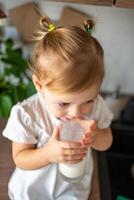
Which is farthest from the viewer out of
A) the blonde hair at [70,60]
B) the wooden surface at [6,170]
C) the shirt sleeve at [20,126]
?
the wooden surface at [6,170]

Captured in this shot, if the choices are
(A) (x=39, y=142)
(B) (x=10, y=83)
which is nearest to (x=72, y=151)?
(A) (x=39, y=142)

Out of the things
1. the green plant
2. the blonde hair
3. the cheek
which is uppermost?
the blonde hair

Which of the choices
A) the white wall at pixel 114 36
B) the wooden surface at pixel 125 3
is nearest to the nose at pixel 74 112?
the wooden surface at pixel 125 3

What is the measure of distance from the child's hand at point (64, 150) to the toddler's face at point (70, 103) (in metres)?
0.04

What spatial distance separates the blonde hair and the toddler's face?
15 millimetres

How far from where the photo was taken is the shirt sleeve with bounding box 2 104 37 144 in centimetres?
76

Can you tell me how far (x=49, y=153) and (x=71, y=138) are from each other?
0.06 meters

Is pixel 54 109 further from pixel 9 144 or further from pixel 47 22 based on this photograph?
pixel 9 144

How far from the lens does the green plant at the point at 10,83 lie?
100 cm

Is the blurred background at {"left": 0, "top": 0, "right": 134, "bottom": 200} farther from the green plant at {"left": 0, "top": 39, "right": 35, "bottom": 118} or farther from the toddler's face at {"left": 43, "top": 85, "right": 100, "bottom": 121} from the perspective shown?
the toddler's face at {"left": 43, "top": 85, "right": 100, "bottom": 121}

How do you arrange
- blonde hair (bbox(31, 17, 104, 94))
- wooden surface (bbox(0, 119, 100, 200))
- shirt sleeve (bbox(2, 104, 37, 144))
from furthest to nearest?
wooden surface (bbox(0, 119, 100, 200)), shirt sleeve (bbox(2, 104, 37, 144)), blonde hair (bbox(31, 17, 104, 94))

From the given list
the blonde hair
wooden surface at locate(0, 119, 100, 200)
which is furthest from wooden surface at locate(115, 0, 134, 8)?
wooden surface at locate(0, 119, 100, 200)

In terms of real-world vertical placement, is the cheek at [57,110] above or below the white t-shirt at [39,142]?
above

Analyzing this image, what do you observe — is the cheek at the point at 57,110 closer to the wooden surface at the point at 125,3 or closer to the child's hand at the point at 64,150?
the child's hand at the point at 64,150
